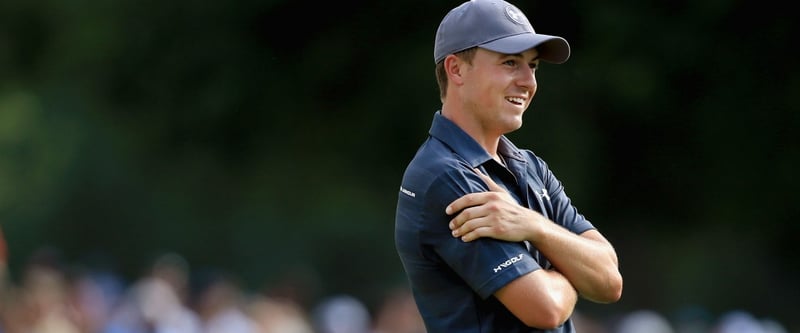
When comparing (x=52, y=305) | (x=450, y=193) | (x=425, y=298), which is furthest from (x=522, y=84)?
(x=52, y=305)

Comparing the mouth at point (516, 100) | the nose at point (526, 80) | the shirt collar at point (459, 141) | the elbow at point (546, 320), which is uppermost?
the nose at point (526, 80)

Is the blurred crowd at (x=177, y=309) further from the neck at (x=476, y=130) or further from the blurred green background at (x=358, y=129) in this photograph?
the neck at (x=476, y=130)

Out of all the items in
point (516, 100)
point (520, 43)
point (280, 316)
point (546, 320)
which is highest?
point (520, 43)

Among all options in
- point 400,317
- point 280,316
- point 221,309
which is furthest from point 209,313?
point 400,317

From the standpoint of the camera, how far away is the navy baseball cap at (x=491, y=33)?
13.0 feet

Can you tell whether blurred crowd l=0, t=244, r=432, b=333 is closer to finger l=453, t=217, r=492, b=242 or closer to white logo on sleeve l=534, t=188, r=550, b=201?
white logo on sleeve l=534, t=188, r=550, b=201

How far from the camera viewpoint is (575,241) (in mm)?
3848

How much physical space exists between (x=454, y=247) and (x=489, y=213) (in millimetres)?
128

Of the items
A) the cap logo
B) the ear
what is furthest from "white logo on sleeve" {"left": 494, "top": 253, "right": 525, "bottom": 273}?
the cap logo

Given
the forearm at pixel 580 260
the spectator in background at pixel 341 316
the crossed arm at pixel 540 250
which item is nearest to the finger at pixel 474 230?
the crossed arm at pixel 540 250

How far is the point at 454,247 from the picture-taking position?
3760 mm

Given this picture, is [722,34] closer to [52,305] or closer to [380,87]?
[380,87]

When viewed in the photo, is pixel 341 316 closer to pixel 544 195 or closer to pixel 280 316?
pixel 280 316

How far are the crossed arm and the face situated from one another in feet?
0.65
